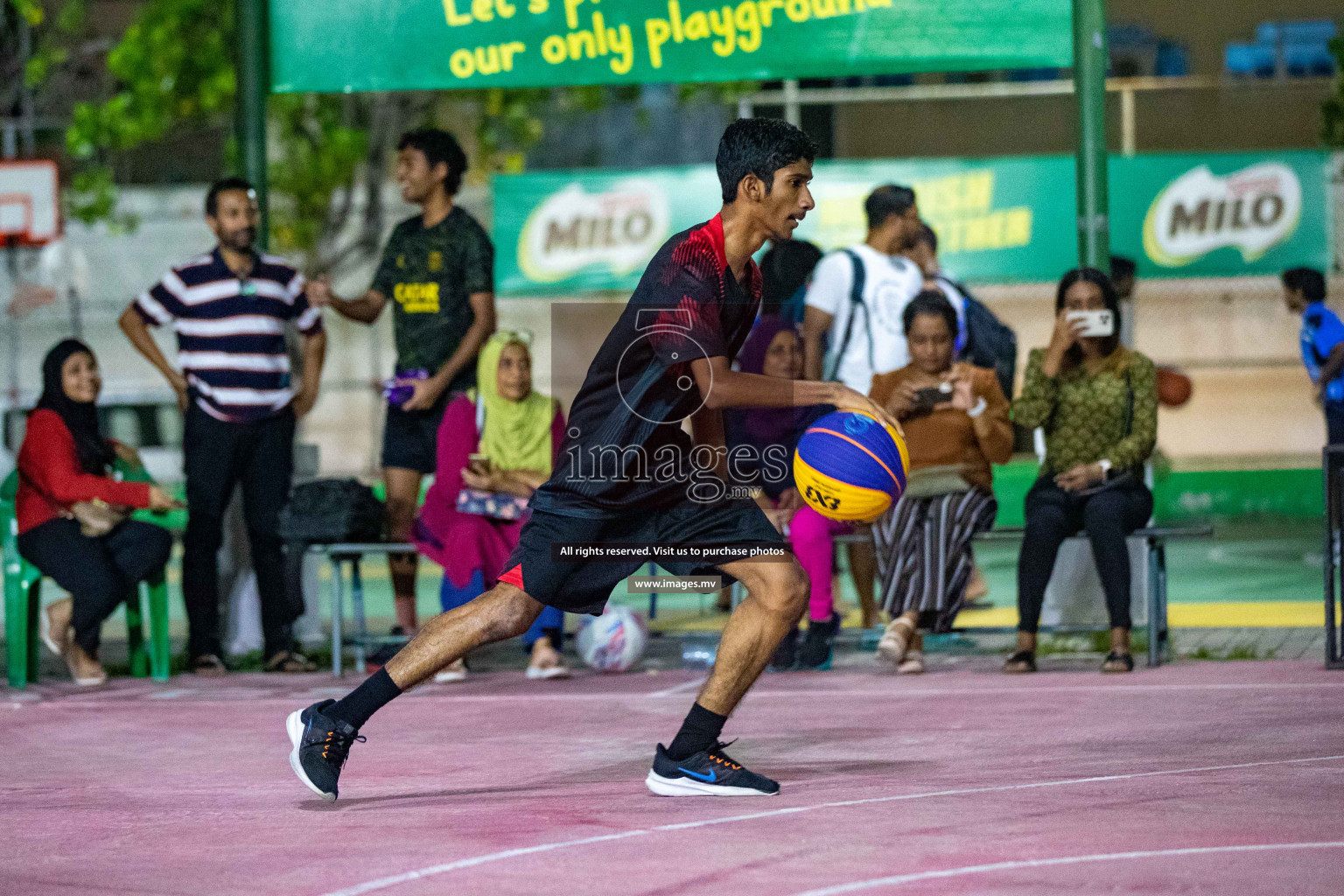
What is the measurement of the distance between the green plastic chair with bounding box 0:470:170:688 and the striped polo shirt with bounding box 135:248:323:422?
966 millimetres

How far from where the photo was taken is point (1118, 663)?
8695 millimetres

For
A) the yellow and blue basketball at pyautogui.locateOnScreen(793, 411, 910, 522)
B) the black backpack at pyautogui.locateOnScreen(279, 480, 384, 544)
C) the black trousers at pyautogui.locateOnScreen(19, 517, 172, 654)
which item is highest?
the yellow and blue basketball at pyautogui.locateOnScreen(793, 411, 910, 522)

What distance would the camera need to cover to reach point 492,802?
5922mm

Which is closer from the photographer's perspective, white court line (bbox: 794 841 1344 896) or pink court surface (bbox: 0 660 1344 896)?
white court line (bbox: 794 841 1344 896)

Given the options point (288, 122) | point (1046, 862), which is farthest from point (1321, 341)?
point (288, 122)

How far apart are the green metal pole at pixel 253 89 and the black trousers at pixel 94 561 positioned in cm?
213

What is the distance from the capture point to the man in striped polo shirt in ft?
30.8

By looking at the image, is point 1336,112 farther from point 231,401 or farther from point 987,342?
point 231,401

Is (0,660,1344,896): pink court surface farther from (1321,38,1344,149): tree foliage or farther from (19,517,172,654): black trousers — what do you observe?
(1321,38,1344,149): tree foliage

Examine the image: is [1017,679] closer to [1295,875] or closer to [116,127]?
[1295,875]

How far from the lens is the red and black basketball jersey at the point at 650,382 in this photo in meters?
5.77

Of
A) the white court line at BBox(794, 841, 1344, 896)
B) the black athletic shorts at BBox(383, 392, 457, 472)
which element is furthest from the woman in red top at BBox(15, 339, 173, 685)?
the white court line at BBox(794, 841, 1344, 896)

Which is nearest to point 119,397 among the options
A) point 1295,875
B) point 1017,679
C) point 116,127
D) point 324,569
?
point 116,127

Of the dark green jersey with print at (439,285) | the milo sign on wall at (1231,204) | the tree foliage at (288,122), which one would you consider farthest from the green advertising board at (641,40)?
the tree foliage at (288,122)
